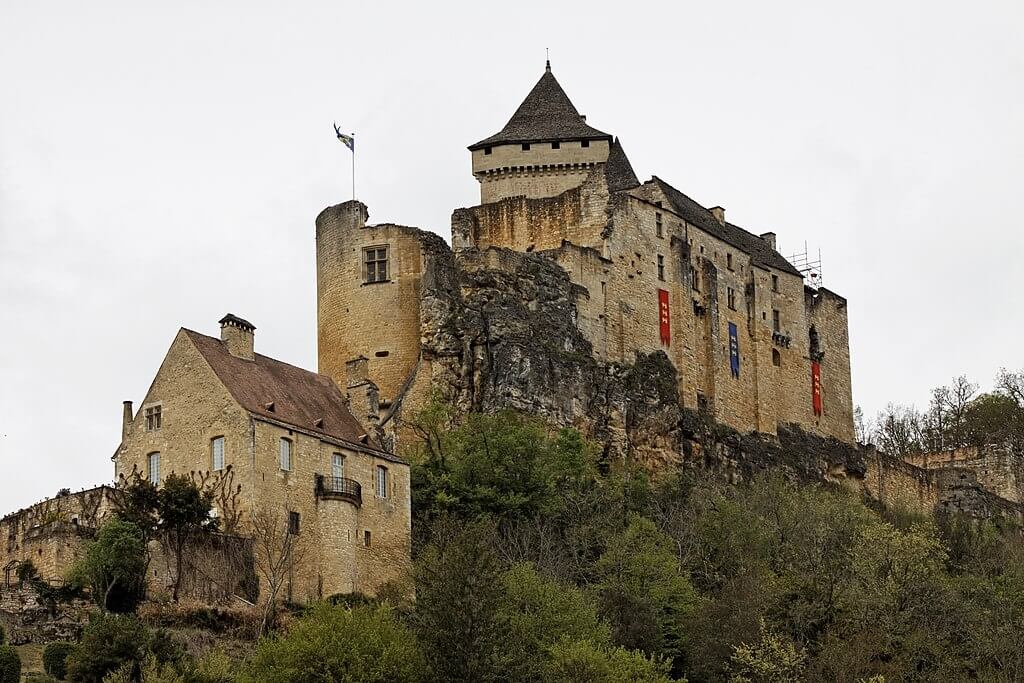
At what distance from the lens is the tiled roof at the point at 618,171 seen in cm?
8169

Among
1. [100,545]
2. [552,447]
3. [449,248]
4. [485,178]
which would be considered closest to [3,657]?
[100,545]

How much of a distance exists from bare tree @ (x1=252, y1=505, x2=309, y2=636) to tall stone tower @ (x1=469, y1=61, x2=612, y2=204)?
25.0 meters

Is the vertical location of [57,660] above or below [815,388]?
below

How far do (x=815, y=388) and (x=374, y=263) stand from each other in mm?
21671

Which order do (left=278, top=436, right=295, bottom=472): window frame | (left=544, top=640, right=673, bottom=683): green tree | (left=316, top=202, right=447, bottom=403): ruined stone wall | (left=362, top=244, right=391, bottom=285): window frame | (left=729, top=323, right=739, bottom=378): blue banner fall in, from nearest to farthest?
(left=544, top=640, right=673, bottom=683): green tree → (left=278, top=436, right=295, bottom=472): window frame → (left=316, top=202, right=447, bottom=403): ruined stone wall → (left=362, top=244, right=391, bottom=285): window frame → (left=729, top=323, right=739, bottom=378): blue banner

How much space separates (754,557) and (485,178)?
22.7 m

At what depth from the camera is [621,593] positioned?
58.6m

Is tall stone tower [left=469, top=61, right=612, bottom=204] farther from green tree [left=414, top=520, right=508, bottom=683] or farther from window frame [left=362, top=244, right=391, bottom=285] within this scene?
green tree [left=414, top=520, right=508, bottom=683]

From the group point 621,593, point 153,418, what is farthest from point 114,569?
point 621,593

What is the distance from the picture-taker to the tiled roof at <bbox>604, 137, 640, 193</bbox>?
268 ft

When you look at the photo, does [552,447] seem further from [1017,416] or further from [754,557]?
[1017,416]

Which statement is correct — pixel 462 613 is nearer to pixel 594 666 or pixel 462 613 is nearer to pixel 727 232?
pixel 594 666

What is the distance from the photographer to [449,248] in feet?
245

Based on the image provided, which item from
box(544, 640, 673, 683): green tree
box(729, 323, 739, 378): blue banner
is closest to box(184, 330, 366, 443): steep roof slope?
box(544, 640, 673, 683): green tree
